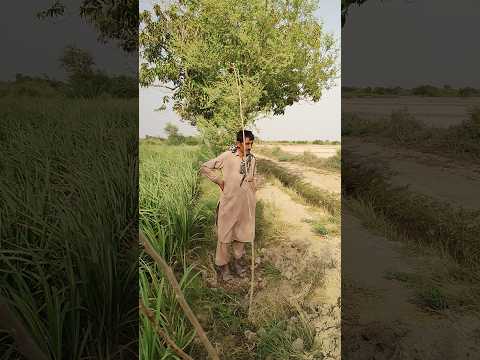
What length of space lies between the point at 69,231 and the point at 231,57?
60.5 inches

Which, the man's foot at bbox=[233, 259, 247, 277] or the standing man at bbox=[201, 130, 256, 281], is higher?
the standing man at bbox=[201, 130, 256, 281]

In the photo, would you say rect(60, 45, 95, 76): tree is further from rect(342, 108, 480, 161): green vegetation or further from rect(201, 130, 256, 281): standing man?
→ rect(342, 108, 480, 161): green vegetation

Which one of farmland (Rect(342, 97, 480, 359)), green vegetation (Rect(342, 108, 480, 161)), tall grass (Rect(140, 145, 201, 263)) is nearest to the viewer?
tall grass (Rect(140, 145, 201, 263))

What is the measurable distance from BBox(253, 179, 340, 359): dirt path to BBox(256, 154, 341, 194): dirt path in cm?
19

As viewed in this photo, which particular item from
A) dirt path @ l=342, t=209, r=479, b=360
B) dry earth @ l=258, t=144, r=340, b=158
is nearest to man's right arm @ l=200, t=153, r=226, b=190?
dry earth @ l=258, t=144, r=340, b=158

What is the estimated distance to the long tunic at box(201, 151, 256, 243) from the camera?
9.39ft

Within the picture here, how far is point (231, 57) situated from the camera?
9.88 ft

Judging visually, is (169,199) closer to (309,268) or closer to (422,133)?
(309,268)

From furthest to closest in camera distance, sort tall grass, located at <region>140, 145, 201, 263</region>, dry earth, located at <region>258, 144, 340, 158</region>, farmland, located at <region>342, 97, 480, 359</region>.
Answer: farmland, located at <region>342, 97, 480, 359</region>, dry earth, located at <region>258, 144, 340, 158</region>, tall grass, located at <region>140, 145, 201, 263</region>

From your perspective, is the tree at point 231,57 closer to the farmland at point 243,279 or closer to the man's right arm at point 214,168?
the man's right arm at point 214,168

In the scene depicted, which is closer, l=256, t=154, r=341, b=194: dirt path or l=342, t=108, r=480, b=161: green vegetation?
l=256, t=154, r=341, b=194: dirt path

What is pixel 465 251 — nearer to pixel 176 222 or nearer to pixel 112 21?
pixel 176 222

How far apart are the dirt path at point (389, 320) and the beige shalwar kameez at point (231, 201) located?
4.52 ft

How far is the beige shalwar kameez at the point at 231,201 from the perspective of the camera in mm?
2863
